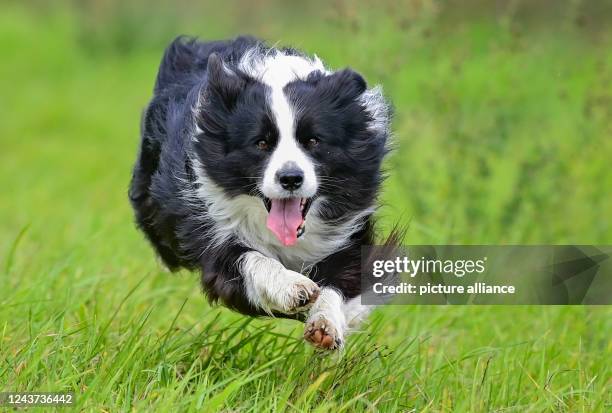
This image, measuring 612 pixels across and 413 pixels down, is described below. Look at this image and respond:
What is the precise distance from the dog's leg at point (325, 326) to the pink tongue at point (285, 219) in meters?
0.29

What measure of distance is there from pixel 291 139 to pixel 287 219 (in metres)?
0.33

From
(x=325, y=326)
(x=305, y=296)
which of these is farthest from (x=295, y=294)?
(x=325, y=326)

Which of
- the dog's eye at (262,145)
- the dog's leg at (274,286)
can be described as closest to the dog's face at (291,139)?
the dog's eye at (262,145)

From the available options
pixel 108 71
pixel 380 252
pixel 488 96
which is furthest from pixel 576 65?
pixel 108 71

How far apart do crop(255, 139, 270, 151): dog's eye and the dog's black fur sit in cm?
2

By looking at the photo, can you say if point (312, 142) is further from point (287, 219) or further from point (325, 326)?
point (325, 326)

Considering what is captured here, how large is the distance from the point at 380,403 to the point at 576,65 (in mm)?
4071

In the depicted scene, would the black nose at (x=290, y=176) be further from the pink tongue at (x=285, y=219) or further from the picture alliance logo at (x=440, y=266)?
the picture alliance logo at (x=440, y=266)

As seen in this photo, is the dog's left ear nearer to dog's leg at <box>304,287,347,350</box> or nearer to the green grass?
the green grass

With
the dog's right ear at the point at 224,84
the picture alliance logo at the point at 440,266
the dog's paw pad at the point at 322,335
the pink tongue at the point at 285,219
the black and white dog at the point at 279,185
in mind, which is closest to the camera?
the dog's paw pad at the point at 322,335

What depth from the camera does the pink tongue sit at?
14.9ft

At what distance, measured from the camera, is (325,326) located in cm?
431

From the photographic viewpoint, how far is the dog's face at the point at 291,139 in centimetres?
450

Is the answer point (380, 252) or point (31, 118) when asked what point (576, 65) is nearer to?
point (380, 252)
